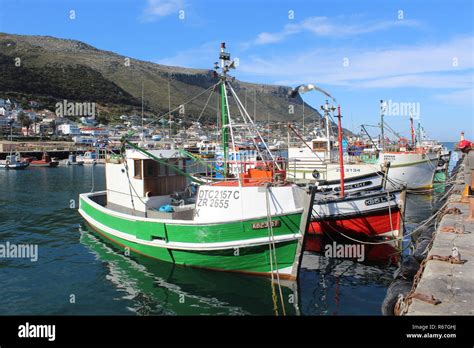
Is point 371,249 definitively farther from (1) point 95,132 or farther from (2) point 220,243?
(1) point 95,132

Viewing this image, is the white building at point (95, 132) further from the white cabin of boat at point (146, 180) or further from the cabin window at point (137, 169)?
the cabin window at point (137, 169)

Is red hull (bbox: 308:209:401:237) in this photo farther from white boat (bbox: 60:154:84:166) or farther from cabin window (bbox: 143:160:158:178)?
white boat (bbox: 60:154:84:166)

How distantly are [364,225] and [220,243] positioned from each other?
25.8 ft

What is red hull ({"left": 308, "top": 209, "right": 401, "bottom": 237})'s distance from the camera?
17766mm

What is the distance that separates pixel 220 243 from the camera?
13.2 meters

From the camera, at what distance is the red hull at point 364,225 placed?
58.3 feet

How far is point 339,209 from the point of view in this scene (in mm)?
18125

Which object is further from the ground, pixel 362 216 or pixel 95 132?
pixel 95 132

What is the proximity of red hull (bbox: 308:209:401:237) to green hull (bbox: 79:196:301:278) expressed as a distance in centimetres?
569

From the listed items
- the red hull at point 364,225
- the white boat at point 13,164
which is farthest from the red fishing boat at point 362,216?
the white boat at point 13,164

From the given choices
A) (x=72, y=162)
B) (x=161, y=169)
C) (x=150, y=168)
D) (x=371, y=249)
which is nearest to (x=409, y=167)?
(x=371, y=249)

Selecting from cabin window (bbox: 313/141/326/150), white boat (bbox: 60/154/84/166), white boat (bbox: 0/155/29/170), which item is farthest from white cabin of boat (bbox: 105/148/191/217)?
white boat (bbox: 60/154/84/166)

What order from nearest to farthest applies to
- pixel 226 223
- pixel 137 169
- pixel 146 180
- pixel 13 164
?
1. pixel 226 223
2. pixel 146 180
3. pixel 137 169
4. pixel 13 164
